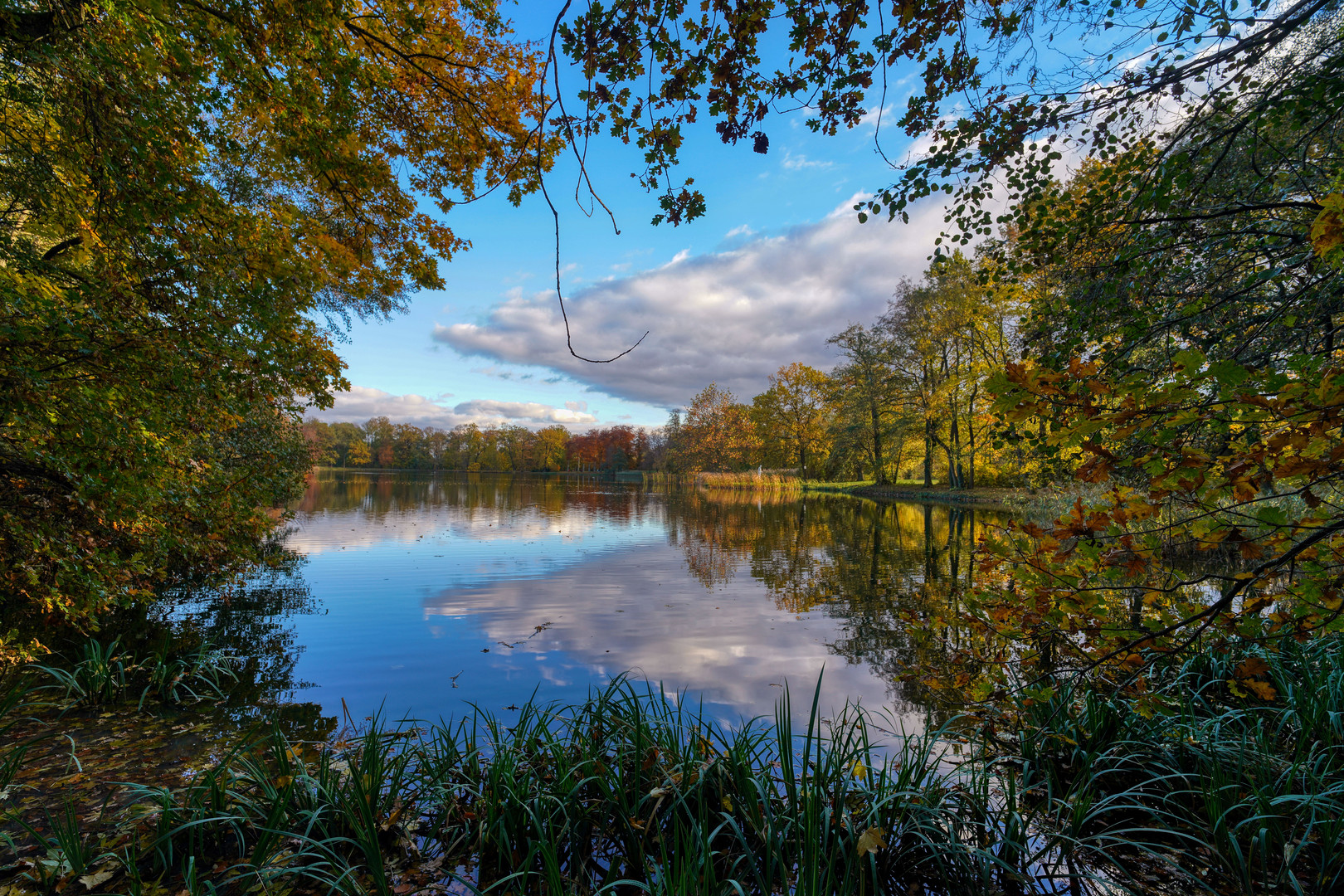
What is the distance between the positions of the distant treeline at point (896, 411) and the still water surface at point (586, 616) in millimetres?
3074

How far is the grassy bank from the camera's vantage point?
91.4 inches

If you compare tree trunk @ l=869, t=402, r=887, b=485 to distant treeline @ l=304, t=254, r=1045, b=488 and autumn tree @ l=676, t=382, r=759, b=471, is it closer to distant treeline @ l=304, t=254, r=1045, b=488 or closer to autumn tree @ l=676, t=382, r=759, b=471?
distant treeline @ l=304, t=254, r=1045, b=488

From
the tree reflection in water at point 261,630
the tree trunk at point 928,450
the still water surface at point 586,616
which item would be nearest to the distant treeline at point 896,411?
the tree trunk at point 928,450

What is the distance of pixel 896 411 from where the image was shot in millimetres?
31797

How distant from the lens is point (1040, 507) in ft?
52.1

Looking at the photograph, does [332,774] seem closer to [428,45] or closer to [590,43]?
[590,43]

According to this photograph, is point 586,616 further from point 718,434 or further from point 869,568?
point 718,434

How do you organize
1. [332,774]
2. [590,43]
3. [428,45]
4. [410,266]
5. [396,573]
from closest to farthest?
[590,43]
[332,774]
[428,45]
[410,266]
[396,573]

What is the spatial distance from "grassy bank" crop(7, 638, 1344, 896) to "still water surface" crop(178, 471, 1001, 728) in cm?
80

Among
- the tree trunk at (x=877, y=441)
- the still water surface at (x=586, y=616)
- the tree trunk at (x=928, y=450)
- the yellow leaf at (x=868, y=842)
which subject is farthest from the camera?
the tree trunk at (x=877, y=441)

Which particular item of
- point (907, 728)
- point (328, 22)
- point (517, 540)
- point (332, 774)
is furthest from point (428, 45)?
point (517, 540)

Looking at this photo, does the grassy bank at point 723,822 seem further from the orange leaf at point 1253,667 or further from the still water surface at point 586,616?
the still water surface at point 586,616

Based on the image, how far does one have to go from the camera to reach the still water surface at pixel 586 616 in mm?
5629

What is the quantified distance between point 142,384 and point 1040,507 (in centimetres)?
1938
